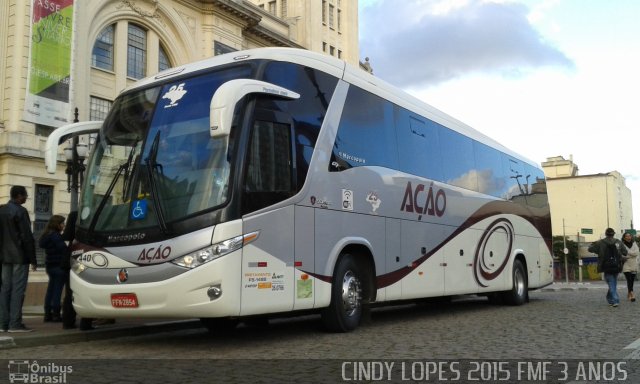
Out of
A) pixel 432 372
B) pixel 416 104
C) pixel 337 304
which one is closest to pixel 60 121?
pixel 416 104

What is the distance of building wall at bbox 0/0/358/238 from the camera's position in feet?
83.1

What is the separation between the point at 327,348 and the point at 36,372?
10.5ft

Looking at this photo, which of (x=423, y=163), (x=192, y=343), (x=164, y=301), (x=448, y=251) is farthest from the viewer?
(x=448, y=251)

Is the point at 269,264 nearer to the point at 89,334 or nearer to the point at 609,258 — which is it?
the point at 89,334

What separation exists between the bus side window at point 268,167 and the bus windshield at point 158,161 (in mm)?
334

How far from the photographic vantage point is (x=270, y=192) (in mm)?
7758

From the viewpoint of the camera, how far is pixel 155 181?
751cm

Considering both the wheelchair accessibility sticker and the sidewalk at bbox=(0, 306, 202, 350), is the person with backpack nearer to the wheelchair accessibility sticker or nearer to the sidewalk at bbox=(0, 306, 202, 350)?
the sidewalk at bbox=(0, 306, 202, 350)

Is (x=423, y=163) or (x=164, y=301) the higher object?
(x=423, y=163)

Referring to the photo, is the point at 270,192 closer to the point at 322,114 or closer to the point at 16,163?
the point at 322,114

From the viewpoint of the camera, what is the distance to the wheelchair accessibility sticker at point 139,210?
7.47 m

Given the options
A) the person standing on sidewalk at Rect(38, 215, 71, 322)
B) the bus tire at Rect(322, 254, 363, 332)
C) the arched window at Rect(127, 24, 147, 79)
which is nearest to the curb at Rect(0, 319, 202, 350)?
the person standing on sidewalk at Rect(38, 215, 71, 322)

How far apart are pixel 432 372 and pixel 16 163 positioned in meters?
23.6

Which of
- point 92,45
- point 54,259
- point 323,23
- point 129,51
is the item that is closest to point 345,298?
point 54,259
